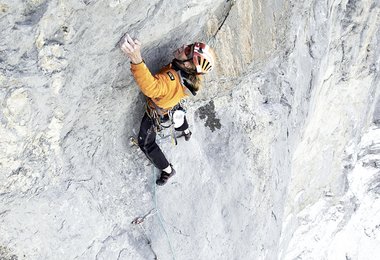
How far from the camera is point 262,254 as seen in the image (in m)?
7.44

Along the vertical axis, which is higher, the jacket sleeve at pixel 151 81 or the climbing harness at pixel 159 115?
the jacket sleeve at pixel 151 81

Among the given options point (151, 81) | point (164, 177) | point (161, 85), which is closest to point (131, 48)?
point (151, 81)

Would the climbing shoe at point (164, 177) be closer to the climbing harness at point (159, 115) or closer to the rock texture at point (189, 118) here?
the rock texture at point (189, 118)

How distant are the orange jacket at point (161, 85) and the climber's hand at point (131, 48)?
54 millimetres

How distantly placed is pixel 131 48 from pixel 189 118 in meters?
1.94

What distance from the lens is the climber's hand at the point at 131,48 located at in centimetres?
388

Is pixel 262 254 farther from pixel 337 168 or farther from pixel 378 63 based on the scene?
pixel 378 63

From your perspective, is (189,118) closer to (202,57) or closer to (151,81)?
(202,57)

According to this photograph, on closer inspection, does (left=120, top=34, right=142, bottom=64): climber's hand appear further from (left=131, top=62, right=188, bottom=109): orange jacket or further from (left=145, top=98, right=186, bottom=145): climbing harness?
(left=145, top=98, right=186, bottom=145): climbing harness

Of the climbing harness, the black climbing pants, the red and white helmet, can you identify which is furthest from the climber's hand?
the black climbing pants

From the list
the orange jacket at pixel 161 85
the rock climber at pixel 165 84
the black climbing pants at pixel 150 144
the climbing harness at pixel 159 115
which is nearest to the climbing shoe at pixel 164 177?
the rock climber at pixel 165 84

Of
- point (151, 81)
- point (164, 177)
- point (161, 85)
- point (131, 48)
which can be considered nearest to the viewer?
point (131, 48)

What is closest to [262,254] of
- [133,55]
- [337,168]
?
[337,168]

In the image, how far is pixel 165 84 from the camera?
169 inches
